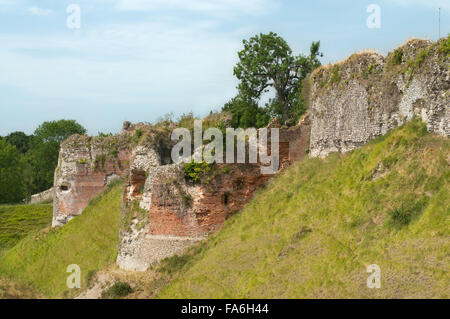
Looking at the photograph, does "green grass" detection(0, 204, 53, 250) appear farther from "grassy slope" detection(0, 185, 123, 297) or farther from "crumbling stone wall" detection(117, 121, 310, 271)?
"crumbling stone wall" detection(117, 121, 310, 271)

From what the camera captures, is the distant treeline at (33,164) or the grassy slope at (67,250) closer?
the grassy slope at (67,250)

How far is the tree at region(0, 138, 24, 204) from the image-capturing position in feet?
240

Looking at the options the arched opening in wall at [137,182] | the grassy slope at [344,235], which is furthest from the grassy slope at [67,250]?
the grassy slope at [344,235]

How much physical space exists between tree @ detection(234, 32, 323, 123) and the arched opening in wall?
14.0 m

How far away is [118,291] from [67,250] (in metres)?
12.4

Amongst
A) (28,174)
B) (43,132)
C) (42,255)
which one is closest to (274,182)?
(42,255)

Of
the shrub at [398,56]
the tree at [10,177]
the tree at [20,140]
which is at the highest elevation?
the shrub at [398,56]

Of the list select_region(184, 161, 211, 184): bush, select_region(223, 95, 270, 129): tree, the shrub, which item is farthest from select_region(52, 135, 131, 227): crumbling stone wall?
the shrub

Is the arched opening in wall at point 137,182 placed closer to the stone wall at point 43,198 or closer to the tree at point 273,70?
the tree at point 273,70

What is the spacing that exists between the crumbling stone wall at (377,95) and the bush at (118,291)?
9.42m

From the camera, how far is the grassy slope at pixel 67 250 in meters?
32.7

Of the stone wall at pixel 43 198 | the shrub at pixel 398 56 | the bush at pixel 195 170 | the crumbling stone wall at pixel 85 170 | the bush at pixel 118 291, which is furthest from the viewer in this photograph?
the stone wall at pixel 43 198

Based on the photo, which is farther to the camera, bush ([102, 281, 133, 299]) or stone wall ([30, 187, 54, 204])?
stone wall ([30, 187, 54, 204])
